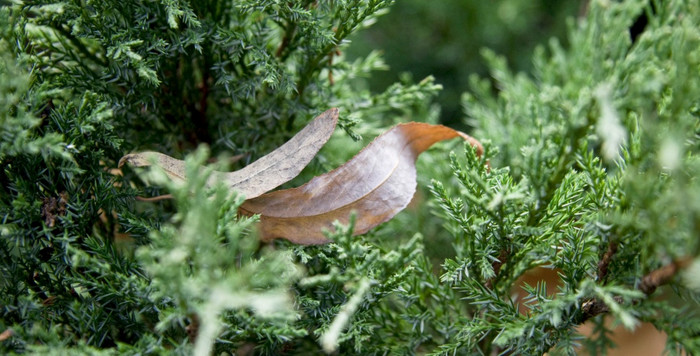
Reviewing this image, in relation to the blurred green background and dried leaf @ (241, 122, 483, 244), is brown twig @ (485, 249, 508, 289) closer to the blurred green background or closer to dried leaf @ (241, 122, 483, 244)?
dried leaf @ (241, 122, 483, 244)

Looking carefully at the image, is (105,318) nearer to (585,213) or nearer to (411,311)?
(411,311)

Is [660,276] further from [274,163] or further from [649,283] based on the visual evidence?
[274,163]

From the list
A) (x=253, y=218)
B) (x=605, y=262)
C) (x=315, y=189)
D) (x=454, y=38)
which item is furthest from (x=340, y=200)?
(x=454, y=38)

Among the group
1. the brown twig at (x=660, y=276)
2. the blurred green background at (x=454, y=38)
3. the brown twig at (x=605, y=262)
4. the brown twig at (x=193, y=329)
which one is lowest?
the blurred green background at (x=454, y=38)

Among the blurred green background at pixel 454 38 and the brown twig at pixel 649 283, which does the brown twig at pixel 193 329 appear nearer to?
the brown twig at pixel 649 283

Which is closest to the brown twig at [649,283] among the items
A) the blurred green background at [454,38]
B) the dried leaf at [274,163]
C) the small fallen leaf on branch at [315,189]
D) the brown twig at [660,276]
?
the brown twig at [660,276]

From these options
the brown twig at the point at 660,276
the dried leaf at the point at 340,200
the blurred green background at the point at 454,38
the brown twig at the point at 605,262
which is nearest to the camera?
the brown twig at the point at 660,276

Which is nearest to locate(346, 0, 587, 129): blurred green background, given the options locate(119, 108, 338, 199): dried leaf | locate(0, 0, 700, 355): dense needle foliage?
locate(0, 0, 700, 355): dense needle foliage
